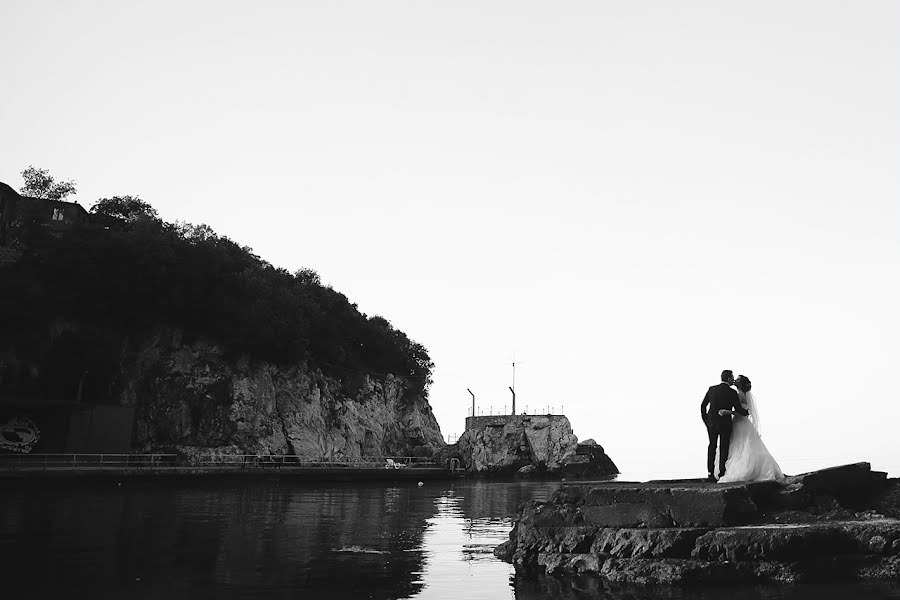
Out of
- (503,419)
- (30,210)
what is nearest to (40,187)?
(30,210)

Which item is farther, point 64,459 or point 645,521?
point 64,459

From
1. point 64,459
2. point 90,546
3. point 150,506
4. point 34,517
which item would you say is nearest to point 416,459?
point 64,459

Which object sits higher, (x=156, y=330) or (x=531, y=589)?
(x=156, y=330)

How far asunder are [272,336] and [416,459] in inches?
995

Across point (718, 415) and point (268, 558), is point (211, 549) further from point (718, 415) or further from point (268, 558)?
point (718, 415)

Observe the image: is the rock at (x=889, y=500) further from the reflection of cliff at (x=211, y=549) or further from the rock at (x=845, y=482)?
the reflection of cliff at (x=211, y=549)

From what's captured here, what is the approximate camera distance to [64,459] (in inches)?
1725

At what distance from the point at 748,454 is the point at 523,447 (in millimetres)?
70162

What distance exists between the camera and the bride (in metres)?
13.2

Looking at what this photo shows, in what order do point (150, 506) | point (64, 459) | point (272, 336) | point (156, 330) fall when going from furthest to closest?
point (272, 336) < point (156, 330) < point (64, 459) < point (150, 506)

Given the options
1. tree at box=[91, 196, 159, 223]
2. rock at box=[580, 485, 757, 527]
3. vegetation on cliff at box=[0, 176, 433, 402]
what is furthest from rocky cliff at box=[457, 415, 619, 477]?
rock at box=[580, 485, 757, 527]

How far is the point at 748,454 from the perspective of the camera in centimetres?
1332

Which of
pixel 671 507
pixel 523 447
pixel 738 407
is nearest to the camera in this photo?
pixel 671 507

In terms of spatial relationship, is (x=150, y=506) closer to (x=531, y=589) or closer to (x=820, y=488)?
(x=531, y=589)
